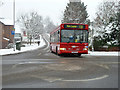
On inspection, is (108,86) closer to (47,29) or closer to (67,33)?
(67,33)

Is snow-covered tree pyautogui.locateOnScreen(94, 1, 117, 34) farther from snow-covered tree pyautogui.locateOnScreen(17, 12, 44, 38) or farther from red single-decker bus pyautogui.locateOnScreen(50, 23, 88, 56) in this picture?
snow-covered tree pyautogui.locateOnScreen(17, 12, 44, 38)

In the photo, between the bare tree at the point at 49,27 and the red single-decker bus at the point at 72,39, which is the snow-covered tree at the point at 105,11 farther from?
the bare tree at the point at 49,27

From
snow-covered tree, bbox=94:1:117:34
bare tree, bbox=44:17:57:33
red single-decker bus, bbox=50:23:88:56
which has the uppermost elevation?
bare tree, bbox=44:17:57:33

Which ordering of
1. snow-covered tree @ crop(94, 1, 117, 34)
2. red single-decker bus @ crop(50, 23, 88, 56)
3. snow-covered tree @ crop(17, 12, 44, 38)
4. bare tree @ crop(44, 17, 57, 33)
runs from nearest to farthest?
red single-decker bus @ crop(50, 23, 88, 56) < snow-covered tree @ crop(94, 1, 117, 34) < snow-covered tree @ crop(17, 12, 44, 38) < bare tree @ crop(44, 17, 57, 33)

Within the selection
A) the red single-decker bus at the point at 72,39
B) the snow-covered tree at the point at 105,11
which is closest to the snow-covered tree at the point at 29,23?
the snow-covered tree at the point at 105,11

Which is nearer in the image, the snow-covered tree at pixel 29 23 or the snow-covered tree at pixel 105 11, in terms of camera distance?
the snow-covered tree at pixel 105 11

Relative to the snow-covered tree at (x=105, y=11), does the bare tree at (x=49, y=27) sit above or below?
above

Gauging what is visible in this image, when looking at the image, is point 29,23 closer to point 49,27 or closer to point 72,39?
point 72,39

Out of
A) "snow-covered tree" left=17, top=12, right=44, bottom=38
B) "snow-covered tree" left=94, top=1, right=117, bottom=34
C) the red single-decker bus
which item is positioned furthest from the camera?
"snow-covered tree" left=17, top=12, right=44, bottom=38

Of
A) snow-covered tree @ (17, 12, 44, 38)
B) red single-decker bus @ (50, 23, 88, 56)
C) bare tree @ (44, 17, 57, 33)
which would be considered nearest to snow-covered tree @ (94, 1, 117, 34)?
red single-decker bus @ (50, 23, 88, 56)

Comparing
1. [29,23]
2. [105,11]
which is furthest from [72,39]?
[29,23]

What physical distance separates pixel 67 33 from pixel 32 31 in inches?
2318

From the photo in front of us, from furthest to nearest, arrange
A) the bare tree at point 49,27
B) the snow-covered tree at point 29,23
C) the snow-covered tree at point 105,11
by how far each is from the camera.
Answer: the bare tree at point 49,27
the snow-covered tree at point 29,23
the snow-covered tree at point 105,11

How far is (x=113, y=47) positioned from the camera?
3028 cm
